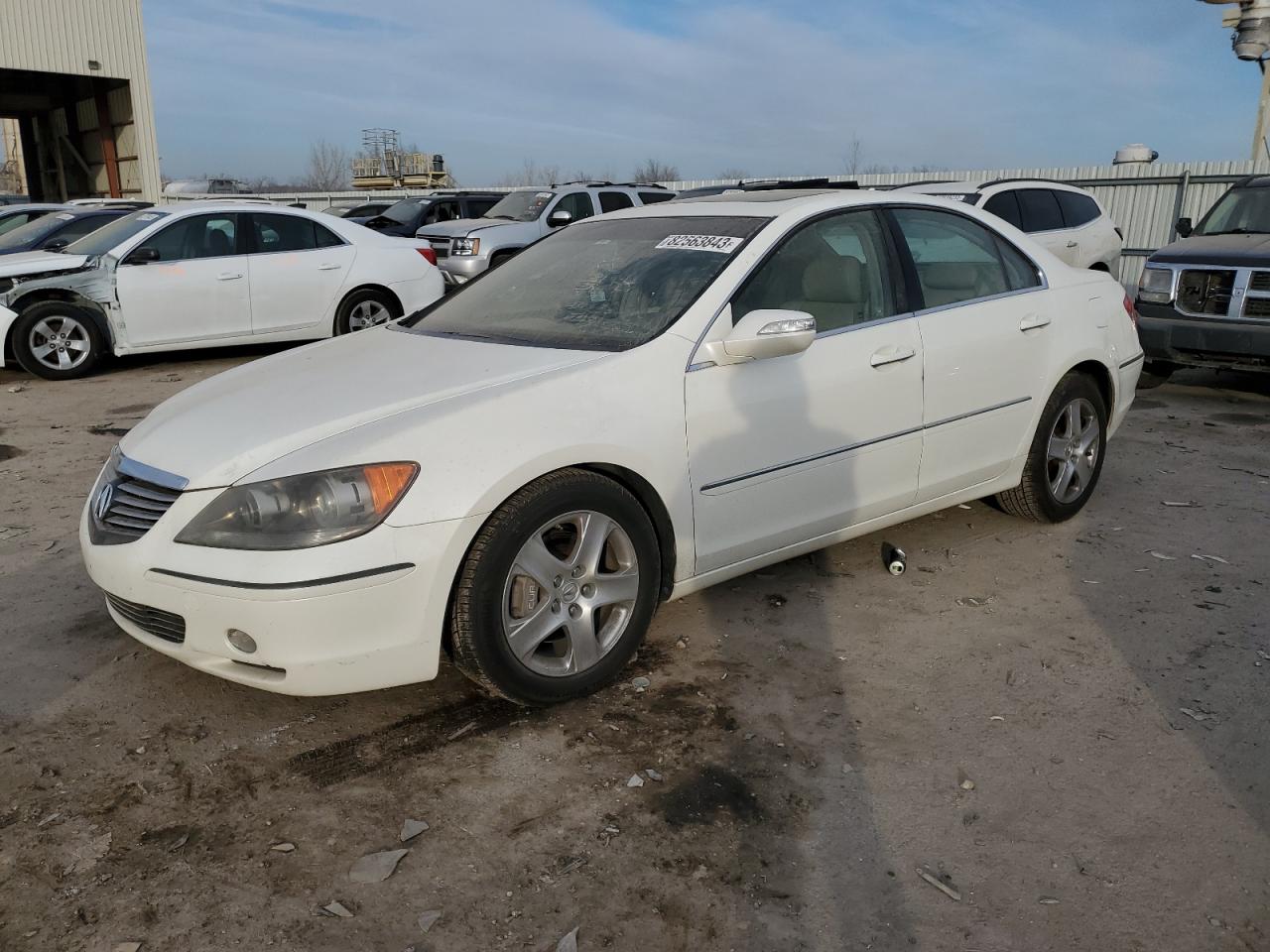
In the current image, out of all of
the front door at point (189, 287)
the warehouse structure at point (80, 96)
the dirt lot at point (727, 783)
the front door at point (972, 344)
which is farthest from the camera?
the warehouse structure at point (80, 96)

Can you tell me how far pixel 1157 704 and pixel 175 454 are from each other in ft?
10.8

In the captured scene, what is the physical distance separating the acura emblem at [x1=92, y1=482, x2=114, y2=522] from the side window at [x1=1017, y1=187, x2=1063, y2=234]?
31.8 ft

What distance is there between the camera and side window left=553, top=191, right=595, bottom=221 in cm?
1609

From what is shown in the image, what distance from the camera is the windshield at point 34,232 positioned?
36.3 ft

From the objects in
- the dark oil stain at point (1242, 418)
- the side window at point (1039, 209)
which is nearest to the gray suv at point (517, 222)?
the side window at point (1039, 209)

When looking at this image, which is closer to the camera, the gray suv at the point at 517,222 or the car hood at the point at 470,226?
the gray suv at the point at 517,222

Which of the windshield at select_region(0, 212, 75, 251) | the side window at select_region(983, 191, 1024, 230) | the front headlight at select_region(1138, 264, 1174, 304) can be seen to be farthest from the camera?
the windshield at select_region(0, 212, 75, 251)

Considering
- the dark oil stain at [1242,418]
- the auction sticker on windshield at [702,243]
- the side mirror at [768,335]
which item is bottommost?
the dark oil stain at [1242,418]

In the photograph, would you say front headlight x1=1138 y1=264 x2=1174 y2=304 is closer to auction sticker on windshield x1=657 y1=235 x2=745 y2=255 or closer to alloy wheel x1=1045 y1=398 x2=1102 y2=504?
alloy wheel x1=1045 y1=398 x2=1102 y2=504

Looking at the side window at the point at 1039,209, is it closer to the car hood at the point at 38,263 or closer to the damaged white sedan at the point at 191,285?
the damaged white sedan at the point at 191,285

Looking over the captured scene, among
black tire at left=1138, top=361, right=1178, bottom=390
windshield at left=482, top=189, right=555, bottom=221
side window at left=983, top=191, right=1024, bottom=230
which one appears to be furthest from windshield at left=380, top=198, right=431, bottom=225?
black tire at left=1138, top=361, right=1178, bottom=390

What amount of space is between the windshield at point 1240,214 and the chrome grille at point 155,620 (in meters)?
9.32

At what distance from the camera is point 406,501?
3.01 m

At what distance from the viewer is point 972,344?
4484 millimetres
